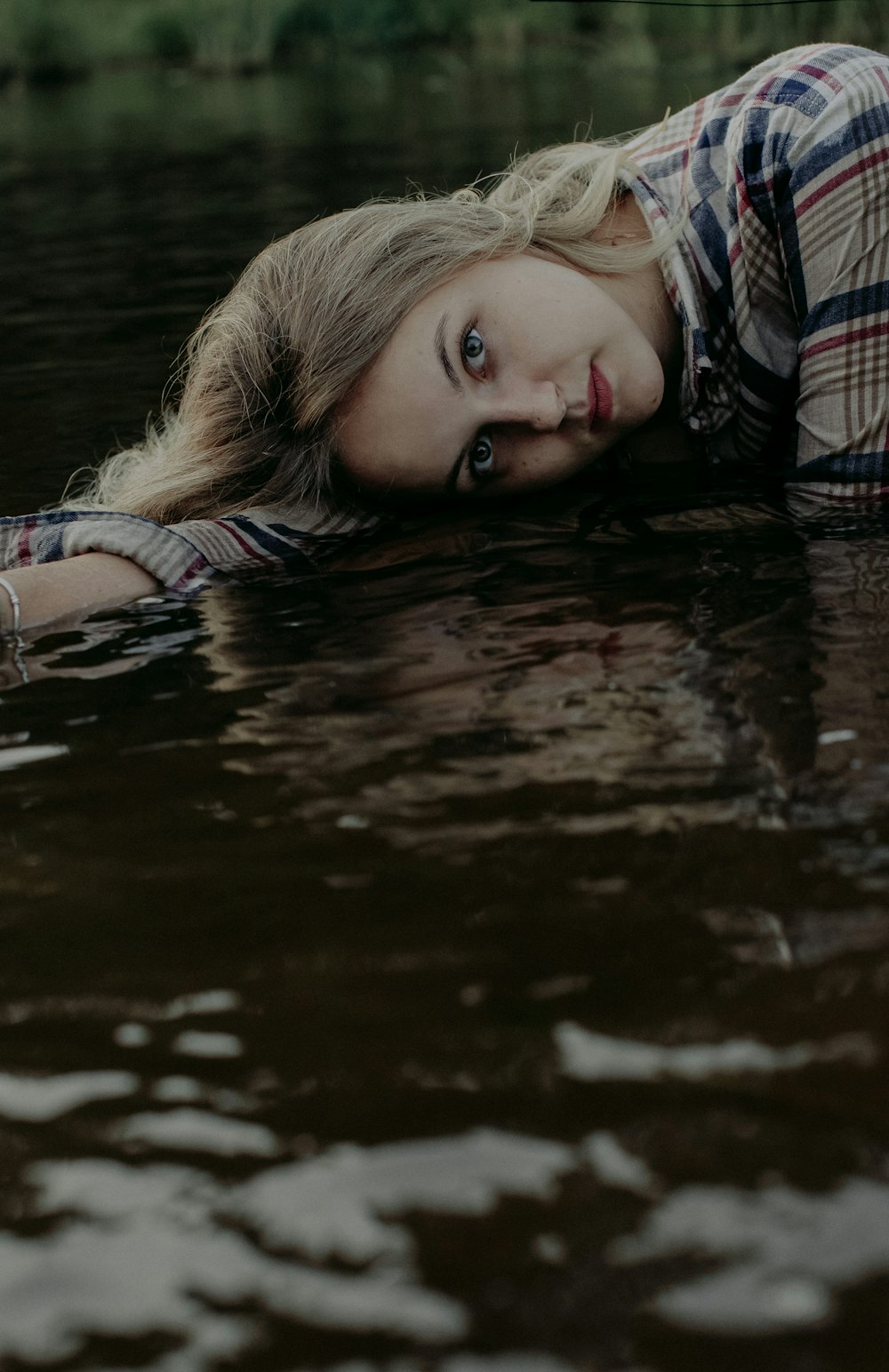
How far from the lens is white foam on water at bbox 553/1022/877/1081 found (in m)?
1.28

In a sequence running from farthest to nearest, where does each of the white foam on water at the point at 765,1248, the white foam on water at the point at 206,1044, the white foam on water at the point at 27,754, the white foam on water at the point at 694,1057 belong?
the white foam on water at the point at 27,754
the white foam on water at the point at 206,1044
the white foam on water at the point at 694,1057
the white foam on water at the point at 765,1248

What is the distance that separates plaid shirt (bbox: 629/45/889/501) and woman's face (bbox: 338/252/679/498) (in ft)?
0.83

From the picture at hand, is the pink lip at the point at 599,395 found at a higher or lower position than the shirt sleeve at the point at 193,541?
higher

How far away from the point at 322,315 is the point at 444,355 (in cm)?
30

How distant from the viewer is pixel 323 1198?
1194 mm

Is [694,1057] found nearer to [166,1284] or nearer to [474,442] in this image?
[166,1284]

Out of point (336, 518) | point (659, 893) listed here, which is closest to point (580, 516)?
point (336, 518)

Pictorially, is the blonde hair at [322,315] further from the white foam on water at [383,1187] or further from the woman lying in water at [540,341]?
the white foam on water at [383,1187]

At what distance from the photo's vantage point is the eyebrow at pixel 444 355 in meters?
2.85

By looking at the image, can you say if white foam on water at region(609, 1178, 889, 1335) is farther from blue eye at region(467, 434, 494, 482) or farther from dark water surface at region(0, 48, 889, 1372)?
blue eye at region(467, 434, 494, 482)

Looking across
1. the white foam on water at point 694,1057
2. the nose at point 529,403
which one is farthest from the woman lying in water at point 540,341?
the white foam on water at point 694,1057

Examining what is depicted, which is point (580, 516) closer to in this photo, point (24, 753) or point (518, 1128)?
point (24, 753)

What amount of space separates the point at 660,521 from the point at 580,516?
20cm

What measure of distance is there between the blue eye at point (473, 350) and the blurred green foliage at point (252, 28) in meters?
20.1
